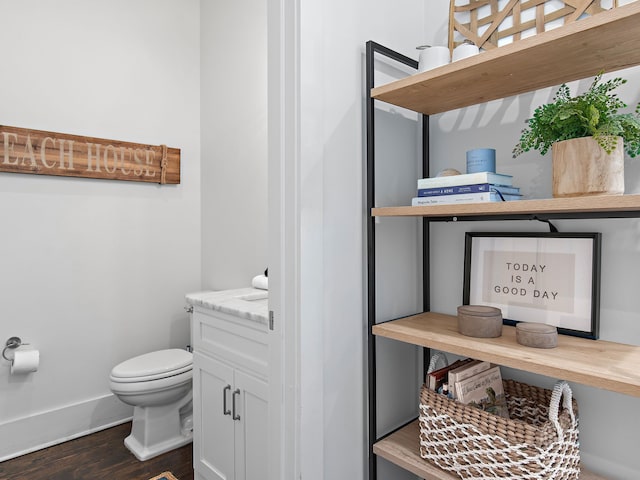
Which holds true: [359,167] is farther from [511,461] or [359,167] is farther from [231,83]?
[231,83]

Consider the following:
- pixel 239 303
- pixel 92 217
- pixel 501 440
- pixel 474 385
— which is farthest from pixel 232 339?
pixel 92 217

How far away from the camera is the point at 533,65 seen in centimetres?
98

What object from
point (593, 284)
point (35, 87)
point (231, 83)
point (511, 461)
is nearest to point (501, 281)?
point (593, 284)

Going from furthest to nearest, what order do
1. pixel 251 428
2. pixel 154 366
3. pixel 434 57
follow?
pixel 154 366, pixel 251 428, pixel 434 57

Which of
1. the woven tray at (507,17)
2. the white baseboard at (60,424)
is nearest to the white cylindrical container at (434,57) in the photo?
the woven tray at (507,17)

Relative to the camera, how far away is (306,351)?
1121 millimetres

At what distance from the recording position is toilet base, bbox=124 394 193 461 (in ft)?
7.06

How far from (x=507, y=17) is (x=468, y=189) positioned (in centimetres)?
60

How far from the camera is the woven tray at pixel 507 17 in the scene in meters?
1.08

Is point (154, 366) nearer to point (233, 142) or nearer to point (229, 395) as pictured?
point (229, 395)

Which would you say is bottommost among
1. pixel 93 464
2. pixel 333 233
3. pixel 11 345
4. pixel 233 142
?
pixel 93 464

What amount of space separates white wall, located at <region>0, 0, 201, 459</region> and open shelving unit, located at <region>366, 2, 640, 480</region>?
6.17 feet

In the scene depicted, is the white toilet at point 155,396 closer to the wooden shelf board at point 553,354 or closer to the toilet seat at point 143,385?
the toilet seat at point 143,385

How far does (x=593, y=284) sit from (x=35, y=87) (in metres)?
2.68
